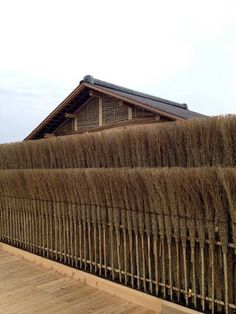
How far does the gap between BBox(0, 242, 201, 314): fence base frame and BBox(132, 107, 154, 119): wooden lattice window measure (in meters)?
3.90

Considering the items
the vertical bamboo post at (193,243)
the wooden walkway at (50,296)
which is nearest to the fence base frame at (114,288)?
the wooden walkway at (50,296)

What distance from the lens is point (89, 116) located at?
8.59 meters

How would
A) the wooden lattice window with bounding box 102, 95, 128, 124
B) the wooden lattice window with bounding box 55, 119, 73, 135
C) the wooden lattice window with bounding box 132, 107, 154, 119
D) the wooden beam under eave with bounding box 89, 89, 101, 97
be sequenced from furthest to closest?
the wooden lattice window with bounding box 55, 119, 73, 135
the wooden beam under eave with bounding box 89, 89, 101, 97
the wooden lattice window with bounding box 102, 95, 128, 124
the wooden lattice window with bounding box 132, 107, 154, 119

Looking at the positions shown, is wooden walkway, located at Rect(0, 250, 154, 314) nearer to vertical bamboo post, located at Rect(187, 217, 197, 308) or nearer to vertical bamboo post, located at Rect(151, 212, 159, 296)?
vertical bamboo post, located at Rect(151, 212, 159, 296)

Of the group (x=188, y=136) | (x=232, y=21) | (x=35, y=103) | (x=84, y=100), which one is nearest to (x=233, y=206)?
(x=188, y=136)

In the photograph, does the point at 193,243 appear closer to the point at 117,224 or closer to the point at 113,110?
the point at 117,224

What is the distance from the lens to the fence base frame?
284cm

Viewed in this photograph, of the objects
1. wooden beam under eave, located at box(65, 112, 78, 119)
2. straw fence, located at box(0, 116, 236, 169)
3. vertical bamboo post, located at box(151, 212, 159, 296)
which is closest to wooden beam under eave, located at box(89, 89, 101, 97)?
wooden beam under eave, located at box(65, 112, 78, 119)

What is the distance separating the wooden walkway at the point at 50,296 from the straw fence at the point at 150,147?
146 centimetres

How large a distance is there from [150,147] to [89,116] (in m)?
5.63

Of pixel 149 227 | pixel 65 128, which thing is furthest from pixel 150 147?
pixel 65 128

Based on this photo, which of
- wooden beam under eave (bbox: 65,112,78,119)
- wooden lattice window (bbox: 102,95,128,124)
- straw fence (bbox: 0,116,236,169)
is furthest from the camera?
wooden beam under eave (bbox: 65,112,78,119)

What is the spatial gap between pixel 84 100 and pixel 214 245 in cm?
670

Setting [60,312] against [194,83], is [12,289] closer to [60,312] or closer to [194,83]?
[60,312]
